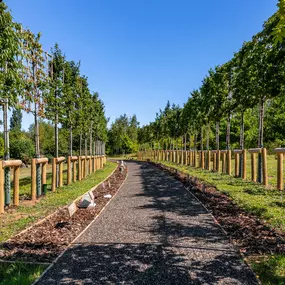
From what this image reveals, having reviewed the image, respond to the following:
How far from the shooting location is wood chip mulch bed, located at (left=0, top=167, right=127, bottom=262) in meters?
5.13

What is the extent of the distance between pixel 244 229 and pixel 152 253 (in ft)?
7.79

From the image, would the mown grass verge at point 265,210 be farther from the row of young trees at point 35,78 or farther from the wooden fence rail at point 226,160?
the row of young trees at point 35,78

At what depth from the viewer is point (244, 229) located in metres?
6.36

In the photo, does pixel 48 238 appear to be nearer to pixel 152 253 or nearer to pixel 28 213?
pixel 152 253

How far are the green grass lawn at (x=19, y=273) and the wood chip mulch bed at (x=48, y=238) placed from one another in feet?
0.97

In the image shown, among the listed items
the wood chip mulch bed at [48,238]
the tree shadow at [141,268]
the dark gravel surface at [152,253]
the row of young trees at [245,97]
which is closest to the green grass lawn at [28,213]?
Answer: the wood chip mulch bed at [48,238]

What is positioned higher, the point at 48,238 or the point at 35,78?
the point at 35,78

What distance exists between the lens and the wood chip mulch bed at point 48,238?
5.13 metres

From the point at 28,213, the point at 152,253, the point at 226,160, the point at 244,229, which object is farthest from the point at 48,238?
the point at 226,160

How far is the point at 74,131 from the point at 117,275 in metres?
17.1

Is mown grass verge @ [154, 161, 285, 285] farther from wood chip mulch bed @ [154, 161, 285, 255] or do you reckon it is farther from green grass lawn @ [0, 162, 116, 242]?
green grass lawn @ [0, 162, 116, 242]

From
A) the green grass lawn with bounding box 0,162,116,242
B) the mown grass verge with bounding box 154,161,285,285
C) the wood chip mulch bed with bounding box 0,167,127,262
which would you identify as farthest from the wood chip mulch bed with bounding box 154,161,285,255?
the green grass lawn with bounding box 0,162,116,242

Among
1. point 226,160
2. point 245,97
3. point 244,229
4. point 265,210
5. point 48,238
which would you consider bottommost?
point 48,238

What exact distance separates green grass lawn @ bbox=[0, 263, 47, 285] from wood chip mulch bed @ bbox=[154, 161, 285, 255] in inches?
135
